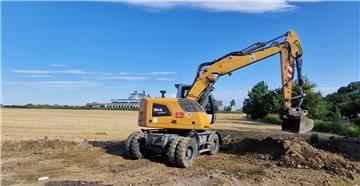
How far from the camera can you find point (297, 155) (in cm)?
1219

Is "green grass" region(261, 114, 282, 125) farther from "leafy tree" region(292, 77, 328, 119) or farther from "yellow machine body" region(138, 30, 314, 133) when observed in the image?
"yellow machine body" region(138, 30, 314, 133)

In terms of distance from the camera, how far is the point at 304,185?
9.42 meters

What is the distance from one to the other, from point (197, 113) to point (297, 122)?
372 cm

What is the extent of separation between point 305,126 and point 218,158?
124 inches

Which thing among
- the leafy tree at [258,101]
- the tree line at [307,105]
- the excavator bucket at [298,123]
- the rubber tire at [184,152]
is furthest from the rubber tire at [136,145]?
the leafy tree at [258,101]

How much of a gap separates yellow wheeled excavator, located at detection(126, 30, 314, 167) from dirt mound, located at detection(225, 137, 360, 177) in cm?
91

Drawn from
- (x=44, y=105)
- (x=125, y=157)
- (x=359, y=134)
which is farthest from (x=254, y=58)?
(x=44, y=105)

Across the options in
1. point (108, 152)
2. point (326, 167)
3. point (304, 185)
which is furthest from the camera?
point (108, 152)

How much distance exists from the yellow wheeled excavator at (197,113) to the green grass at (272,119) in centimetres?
2762

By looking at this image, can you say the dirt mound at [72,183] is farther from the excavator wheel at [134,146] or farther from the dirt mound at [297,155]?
the dirt mound at [297,155]

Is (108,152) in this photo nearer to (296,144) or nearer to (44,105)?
(296,144)

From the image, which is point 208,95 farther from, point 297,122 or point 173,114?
point 297,122

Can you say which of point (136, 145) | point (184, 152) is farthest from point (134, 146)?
point (184, 152)

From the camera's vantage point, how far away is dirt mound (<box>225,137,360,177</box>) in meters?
11.2
